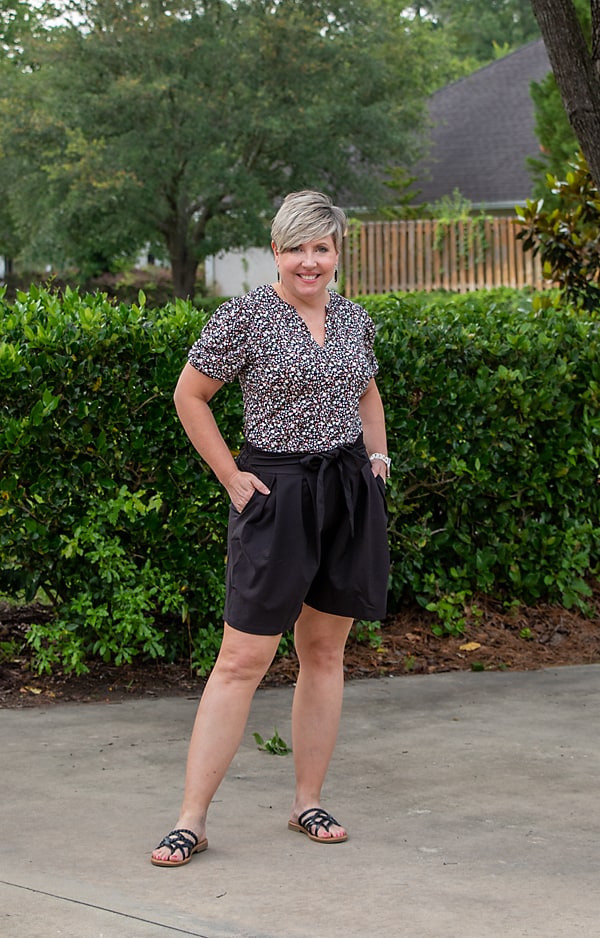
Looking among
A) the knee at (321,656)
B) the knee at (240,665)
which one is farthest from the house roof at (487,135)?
the knee at (240,665)

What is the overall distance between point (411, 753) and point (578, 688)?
1336 mm

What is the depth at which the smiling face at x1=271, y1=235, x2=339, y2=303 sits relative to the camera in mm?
3969

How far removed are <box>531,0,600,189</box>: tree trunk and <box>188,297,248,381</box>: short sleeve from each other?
3.05 meters

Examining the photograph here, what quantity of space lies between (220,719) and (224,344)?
1.16 m

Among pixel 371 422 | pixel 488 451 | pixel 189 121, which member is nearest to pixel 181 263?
pixel 189 121

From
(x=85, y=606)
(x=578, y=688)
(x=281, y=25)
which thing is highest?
(x=281, y=25)

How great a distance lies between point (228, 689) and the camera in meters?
4.01

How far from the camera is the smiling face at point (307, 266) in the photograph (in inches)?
156

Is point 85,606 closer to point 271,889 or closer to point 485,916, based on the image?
point 271,889

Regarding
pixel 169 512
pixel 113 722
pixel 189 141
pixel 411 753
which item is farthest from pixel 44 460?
pixel 189 141

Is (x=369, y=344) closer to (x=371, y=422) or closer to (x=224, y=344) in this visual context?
(x=371, y=422)

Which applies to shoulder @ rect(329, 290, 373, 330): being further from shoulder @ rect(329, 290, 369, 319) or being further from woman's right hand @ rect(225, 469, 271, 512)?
woman's right hand @ rect(225, 469, 271, 512)

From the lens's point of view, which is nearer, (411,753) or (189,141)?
(411,753)

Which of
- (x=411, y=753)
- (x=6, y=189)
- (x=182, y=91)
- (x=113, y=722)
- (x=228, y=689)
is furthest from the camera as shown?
(x=6, y=189)
